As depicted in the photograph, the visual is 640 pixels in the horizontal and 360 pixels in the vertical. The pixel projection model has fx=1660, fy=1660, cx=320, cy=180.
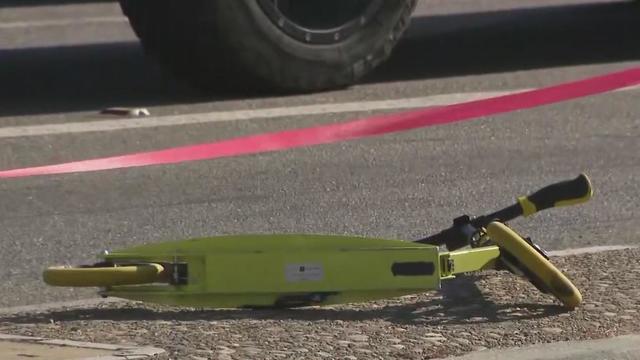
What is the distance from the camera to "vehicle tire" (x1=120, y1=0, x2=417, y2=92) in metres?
9.72

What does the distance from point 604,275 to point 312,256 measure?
3.77 ft

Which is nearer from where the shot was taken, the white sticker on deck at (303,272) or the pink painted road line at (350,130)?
the white sticker on deck at (303,272)

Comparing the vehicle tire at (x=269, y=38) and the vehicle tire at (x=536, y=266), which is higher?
the vehicle tire at (x=269, y=38)

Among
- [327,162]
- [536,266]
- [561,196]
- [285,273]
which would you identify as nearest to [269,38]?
[327,162]

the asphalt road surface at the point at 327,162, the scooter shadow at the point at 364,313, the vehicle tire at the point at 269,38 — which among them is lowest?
the scooter shadow at the point at 364,313

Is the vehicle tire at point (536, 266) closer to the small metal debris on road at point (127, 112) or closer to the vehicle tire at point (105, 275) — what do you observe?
the vehicle tire at point (105, 275)

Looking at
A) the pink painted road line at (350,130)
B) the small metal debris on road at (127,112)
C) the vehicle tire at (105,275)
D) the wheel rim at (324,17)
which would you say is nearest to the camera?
the vehicle tire at (105,275)

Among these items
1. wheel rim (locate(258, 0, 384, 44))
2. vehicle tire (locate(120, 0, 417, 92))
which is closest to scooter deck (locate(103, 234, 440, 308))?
vehicle tire (locate(120, 0, 417, 92))

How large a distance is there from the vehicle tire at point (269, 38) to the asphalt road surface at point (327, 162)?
0.14 meters

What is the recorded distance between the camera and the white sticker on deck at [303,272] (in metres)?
5.37

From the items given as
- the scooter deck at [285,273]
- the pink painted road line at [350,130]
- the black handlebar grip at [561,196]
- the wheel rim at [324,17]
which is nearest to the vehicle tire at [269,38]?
the wheel rim at [324,17]

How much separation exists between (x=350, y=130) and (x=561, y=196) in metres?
3.20

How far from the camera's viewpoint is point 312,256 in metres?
5.38

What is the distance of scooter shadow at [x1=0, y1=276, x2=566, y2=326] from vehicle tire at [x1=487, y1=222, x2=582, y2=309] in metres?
0.09
